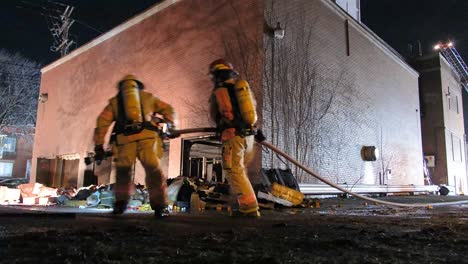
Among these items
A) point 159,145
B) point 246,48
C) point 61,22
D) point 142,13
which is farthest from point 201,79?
point 61,22

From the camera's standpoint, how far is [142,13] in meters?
15.4

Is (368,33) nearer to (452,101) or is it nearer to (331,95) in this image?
(331,95)

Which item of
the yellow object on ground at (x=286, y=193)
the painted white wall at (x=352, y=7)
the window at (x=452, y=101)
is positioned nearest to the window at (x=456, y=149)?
the window at (x=452, y=101)

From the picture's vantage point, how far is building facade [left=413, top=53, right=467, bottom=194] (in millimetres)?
25891

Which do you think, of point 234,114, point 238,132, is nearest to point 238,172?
point 238,132

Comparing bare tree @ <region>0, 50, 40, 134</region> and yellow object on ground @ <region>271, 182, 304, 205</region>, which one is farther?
bare tree @ <region>0, 50, 40, 134</region>

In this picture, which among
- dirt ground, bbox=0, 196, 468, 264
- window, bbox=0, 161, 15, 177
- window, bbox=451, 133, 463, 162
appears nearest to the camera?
dirt ground, bbox=0, 196, 468, 264

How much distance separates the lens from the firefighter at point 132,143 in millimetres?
5422

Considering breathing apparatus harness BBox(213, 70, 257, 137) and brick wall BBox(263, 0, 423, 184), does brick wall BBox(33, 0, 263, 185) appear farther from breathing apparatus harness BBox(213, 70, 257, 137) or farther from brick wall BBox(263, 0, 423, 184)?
breathing apparatus harness BBox(213, 70, 257, 137)

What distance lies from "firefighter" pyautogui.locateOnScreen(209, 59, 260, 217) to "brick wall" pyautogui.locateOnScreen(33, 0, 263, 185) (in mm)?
6250

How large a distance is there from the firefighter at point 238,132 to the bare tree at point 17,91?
2973 cm

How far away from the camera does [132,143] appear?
17.9 feet

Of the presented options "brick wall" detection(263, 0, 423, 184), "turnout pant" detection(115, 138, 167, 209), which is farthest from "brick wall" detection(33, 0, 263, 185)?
"turnout pant" detection(115, 138, 167, 209)

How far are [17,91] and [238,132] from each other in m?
30.1
